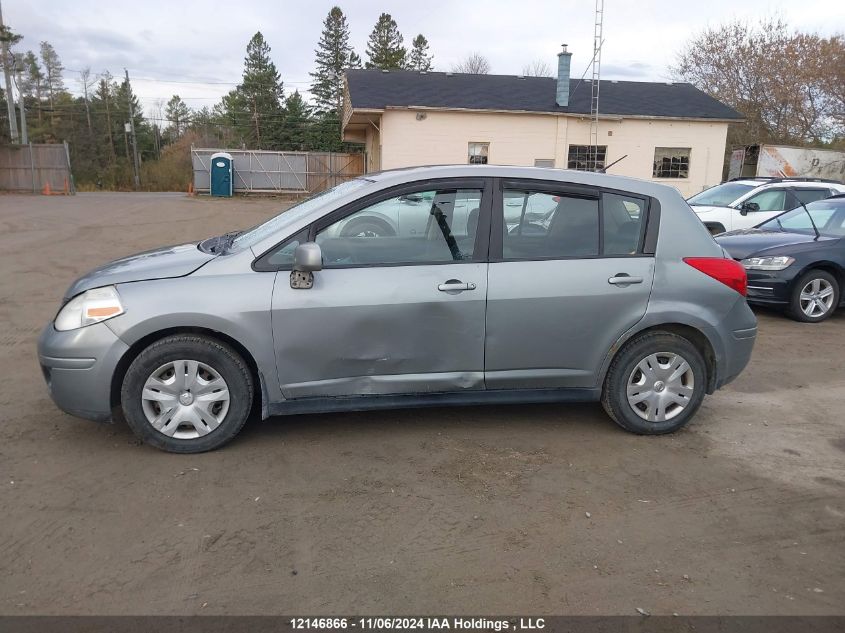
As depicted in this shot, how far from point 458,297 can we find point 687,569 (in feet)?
6.48

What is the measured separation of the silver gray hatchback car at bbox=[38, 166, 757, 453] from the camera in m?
4.05

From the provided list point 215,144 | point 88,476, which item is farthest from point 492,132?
point 215,144

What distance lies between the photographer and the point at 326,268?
4168 mm

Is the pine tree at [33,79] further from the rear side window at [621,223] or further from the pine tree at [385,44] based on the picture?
the rear side window at [621,223]

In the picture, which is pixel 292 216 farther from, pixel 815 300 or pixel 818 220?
pixel 818 220

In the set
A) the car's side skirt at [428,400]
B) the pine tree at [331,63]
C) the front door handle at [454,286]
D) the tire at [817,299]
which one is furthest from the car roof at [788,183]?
the pine tree at [331,63]

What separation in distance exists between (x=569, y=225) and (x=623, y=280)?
51cm

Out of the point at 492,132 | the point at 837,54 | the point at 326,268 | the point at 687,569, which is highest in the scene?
the point at 837,54

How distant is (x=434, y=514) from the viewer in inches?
139

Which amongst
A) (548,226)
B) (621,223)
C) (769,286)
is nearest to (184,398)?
(548,226)

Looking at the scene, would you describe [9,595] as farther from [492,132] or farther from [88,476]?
[492,132]

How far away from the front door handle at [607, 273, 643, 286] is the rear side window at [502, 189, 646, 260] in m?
0.16

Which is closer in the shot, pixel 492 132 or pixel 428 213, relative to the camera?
pixel 428 213

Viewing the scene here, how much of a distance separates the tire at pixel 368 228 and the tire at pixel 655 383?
174cm
